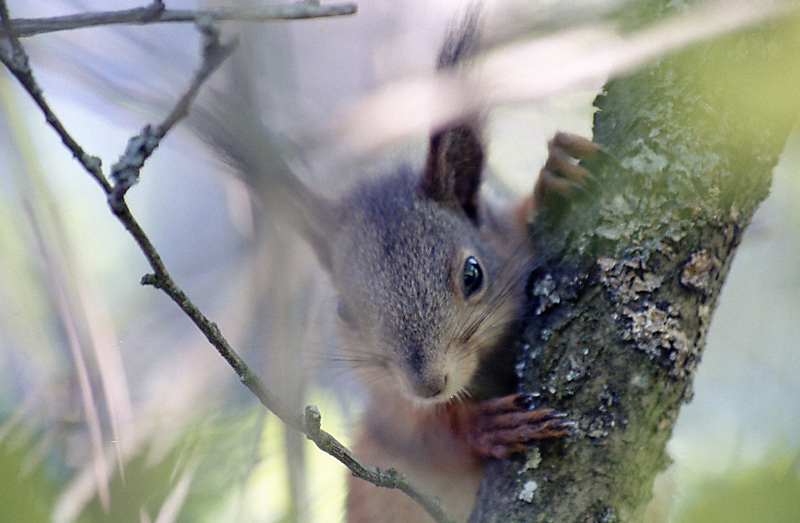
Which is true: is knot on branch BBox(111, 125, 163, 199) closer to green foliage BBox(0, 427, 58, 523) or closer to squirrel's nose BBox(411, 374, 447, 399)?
green foliage BBox(0, 427, 58, 523)

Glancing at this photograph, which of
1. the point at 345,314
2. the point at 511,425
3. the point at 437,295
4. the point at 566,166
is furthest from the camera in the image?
the point at 345,314

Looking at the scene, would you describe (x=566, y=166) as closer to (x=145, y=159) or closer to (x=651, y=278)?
(x=651, y=278)

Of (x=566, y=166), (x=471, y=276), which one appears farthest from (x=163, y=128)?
(x=471, y=276)

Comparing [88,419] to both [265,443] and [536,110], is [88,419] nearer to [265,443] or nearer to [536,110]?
[265,443]

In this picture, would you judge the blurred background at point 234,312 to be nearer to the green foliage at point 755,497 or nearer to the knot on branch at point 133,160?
the green foliage at point 755,497

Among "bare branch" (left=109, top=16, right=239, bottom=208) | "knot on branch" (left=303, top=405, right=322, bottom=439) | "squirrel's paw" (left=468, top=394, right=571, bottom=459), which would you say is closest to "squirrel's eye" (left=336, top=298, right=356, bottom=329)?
"squirrel's paw" (left=468, top=394, right=571, bottom=459)

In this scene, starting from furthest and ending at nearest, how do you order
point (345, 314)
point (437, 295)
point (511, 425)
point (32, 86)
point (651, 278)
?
point (345, 314), point (437, 295), point (511, 425), point (651, 278), point (32, 86)

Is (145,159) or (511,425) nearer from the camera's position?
(145,159)

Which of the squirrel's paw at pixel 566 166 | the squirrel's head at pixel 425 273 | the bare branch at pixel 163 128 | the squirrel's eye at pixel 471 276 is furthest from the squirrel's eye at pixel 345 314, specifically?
the bare branch at pixel 163 128
